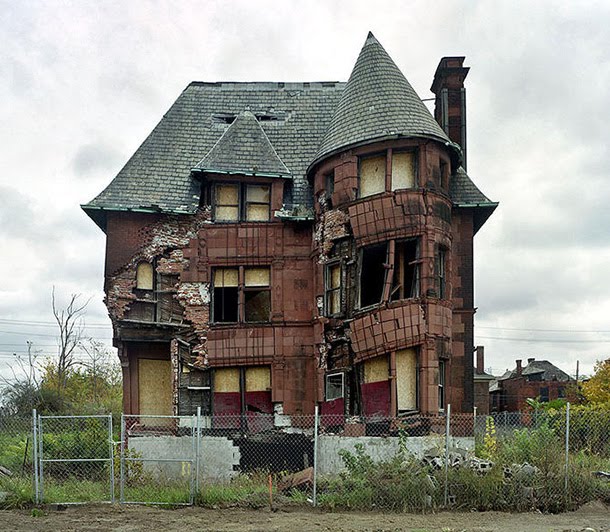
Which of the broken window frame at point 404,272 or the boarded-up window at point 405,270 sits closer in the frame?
the broken window frame at point 404,272

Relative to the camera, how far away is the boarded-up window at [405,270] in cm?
1908

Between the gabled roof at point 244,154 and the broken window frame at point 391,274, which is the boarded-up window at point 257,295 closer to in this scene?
the gabled roof at point 244,154

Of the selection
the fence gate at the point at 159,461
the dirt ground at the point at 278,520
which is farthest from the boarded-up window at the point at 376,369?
the dirt ground at the point at 278,520

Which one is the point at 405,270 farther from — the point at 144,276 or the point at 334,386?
the point at 144,276

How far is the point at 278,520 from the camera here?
13.7 metres

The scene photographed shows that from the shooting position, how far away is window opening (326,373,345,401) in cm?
1975

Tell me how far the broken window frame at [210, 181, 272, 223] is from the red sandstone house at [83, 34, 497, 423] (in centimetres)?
6

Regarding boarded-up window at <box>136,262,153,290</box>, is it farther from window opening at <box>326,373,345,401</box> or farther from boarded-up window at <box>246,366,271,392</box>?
window opening at <box>326,373,345,401</box>

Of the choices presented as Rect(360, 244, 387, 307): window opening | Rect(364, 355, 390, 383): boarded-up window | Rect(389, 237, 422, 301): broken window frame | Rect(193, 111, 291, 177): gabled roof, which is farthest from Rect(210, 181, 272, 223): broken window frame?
Rect(364, 355, 390, 383): boarded-up window

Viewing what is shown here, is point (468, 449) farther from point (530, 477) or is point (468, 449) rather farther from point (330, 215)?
point (330, 215)

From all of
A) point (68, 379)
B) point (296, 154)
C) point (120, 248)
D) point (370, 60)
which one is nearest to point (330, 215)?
point (296, 154)

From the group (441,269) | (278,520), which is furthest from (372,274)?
(278,520)

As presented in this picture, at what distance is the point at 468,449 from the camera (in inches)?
719

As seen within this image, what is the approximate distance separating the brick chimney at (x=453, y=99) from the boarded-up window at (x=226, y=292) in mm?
8821
